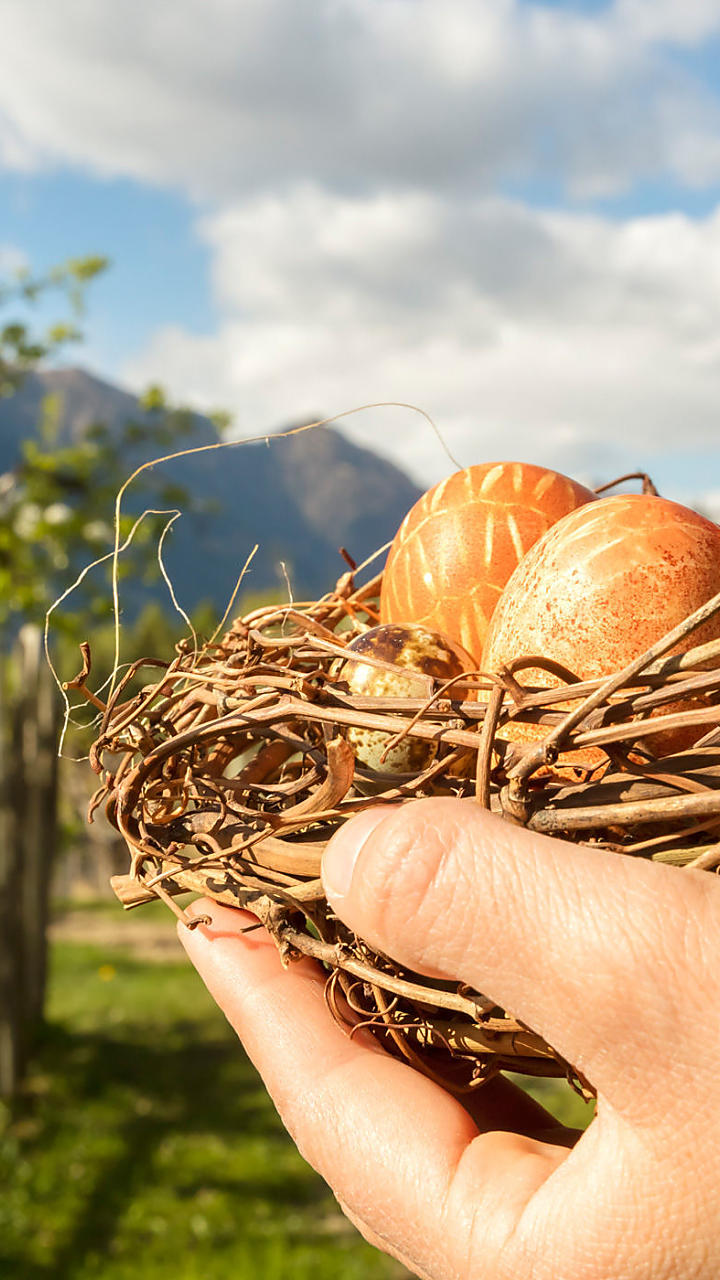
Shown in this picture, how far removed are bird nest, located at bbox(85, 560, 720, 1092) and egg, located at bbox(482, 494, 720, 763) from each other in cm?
7

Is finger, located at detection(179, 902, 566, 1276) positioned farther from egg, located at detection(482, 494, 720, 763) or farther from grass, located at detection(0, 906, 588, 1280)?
grass, located at detection(0, 906, 588, 1280)

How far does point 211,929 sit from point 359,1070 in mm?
390

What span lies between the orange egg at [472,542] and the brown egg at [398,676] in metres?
0.24

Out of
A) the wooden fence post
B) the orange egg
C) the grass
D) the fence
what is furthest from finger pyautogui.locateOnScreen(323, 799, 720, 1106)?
the wooden fence post

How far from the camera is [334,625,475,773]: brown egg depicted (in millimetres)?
1696

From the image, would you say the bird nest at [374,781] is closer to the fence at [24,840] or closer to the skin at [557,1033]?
the skin at [557,1033]

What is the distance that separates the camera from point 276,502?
122 meters

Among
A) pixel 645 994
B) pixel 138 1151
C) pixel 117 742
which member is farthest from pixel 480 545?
pixel 138 1151

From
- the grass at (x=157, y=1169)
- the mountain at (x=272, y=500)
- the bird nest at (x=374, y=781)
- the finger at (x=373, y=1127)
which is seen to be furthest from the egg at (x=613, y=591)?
the mountain at (x=272, y=500)

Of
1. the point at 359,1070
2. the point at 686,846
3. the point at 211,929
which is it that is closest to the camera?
the point at 686,846

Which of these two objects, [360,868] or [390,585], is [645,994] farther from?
[390,585]

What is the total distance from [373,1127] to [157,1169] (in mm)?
4888

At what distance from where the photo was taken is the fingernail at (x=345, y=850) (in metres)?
1.35

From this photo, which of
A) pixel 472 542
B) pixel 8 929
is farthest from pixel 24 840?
pixel 472 542
